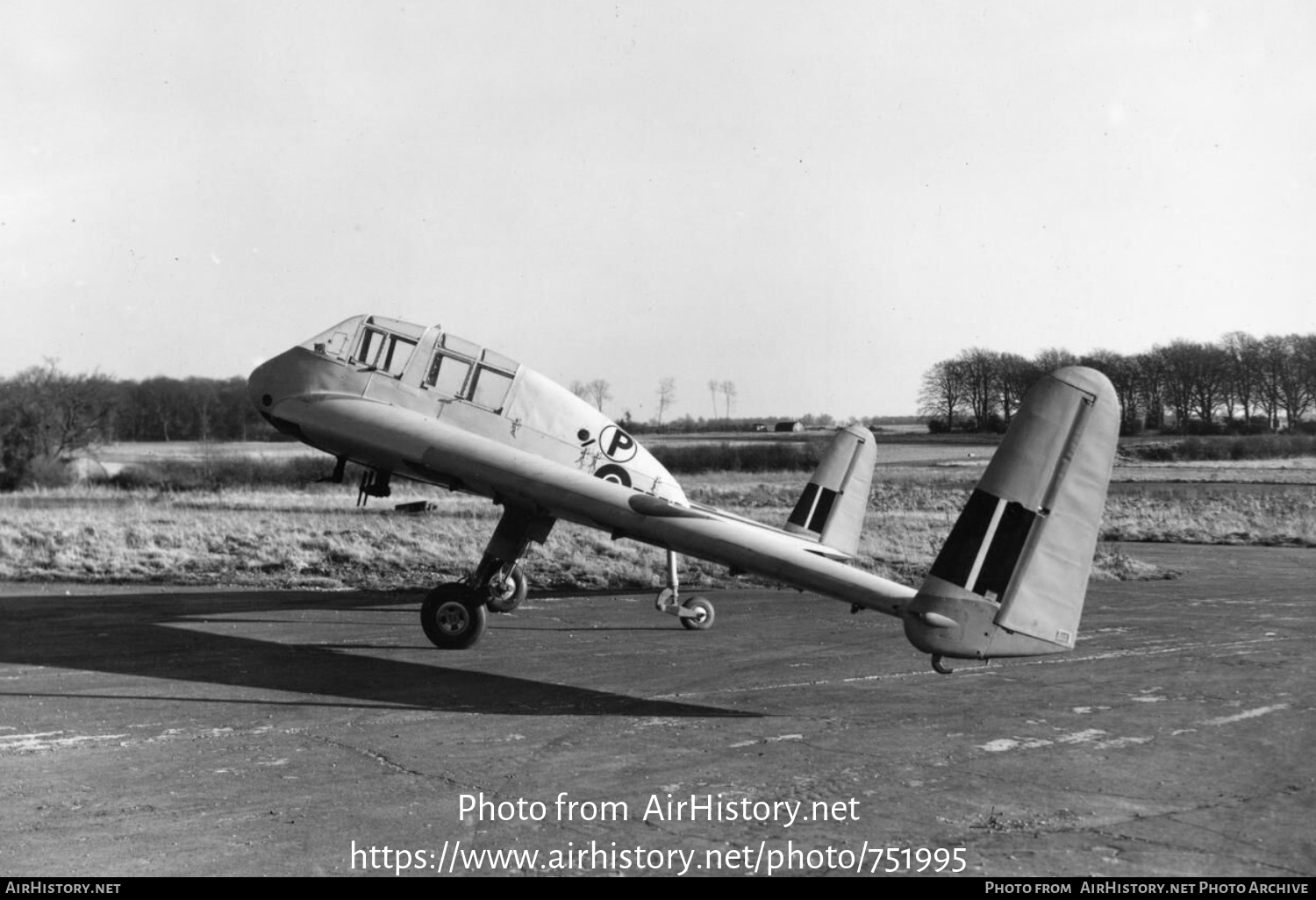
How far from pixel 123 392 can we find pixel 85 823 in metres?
61.1

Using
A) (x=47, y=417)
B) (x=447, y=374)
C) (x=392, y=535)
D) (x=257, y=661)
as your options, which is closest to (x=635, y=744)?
(x=257, y=661)

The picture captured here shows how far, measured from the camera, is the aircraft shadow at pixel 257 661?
10.9 metres

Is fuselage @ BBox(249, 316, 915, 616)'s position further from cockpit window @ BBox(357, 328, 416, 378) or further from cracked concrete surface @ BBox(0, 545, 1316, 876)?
cracked concrete surface @ BBox(0, 545, 1316, 876)

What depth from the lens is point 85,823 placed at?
6805 millimetres

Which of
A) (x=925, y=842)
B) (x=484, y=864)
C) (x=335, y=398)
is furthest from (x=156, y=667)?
(x=925, y=842)

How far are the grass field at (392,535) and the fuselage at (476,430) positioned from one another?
24.2 ft

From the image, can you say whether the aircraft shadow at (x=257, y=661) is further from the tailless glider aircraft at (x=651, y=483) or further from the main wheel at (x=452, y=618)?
the tailless glider aircraft at (x=651, y=483)

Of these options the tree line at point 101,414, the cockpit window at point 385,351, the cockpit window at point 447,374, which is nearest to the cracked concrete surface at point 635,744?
the cockpit window at point 447,374

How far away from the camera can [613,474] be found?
17078 mm

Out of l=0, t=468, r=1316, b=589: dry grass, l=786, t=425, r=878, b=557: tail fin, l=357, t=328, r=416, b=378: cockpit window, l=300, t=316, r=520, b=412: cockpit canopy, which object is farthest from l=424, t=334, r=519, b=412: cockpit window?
l=0, t=468, r=1316, b=589: dry grass

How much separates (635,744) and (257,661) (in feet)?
20.7

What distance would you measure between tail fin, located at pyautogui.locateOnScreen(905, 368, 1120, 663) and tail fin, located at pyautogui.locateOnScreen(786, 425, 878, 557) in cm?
839

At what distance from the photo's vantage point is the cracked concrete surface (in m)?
6.61

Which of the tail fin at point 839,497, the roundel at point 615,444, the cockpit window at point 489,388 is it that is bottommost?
the tail fin at point 839,497
